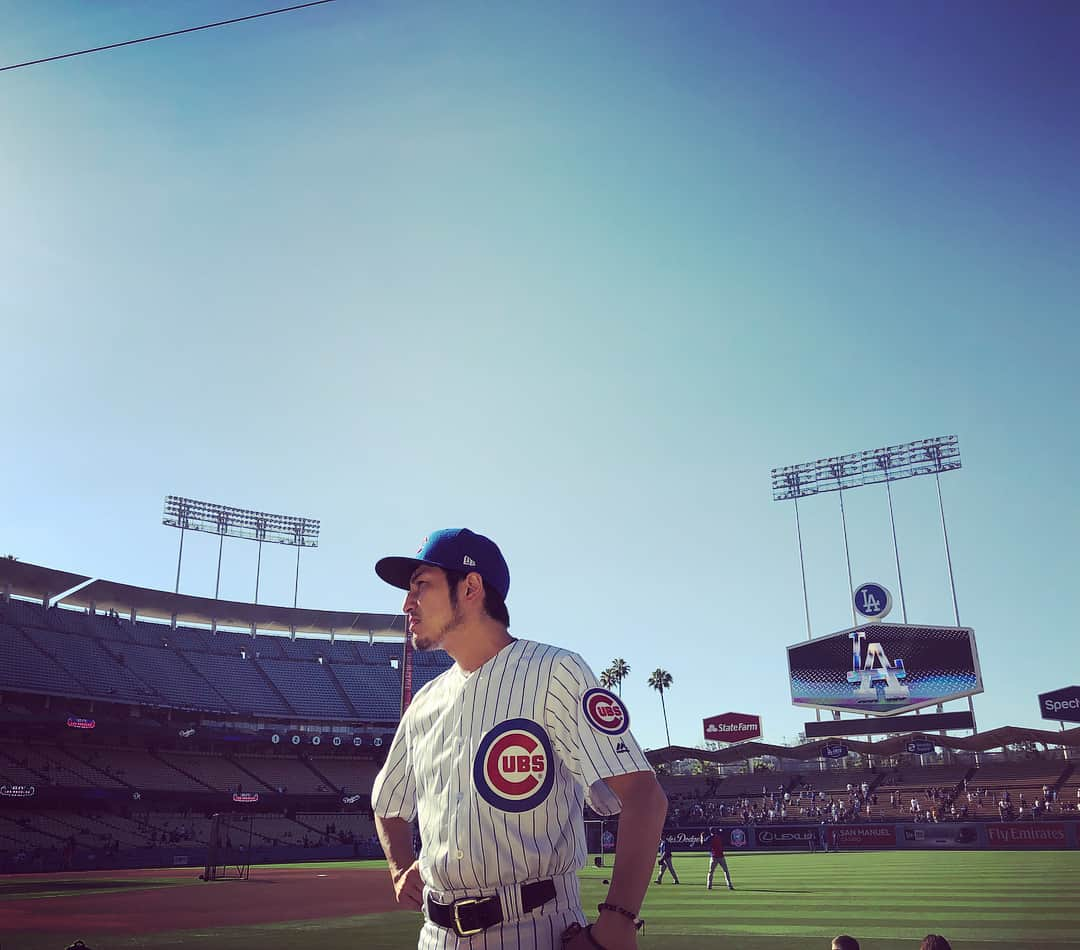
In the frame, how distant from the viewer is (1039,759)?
5088cm

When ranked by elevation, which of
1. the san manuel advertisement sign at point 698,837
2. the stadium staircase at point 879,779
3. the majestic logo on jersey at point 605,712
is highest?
the majestic logo on jersey at point 605,712

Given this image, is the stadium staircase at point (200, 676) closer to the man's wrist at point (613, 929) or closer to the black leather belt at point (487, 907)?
the black leather belt at point (487, 907)

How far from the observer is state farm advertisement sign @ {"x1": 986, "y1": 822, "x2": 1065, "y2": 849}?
3625cm

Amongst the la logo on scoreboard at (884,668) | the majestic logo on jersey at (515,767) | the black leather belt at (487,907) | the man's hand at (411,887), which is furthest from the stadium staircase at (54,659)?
the majestic logo on jersey at (515,767)

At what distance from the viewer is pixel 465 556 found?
3.44 metres

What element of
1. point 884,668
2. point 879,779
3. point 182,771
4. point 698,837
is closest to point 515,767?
Result: point 698,837

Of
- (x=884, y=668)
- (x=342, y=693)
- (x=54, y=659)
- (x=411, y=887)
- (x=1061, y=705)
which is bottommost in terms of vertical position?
(x=411, y=887)

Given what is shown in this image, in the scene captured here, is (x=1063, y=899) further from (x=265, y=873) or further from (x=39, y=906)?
(x=265, y=873)

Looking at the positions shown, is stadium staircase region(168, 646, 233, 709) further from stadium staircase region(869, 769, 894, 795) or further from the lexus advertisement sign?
the lexus advertisement sign

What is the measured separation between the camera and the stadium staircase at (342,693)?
65312 millimetres

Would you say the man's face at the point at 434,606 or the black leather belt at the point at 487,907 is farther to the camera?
the man's face at the point at 434,606

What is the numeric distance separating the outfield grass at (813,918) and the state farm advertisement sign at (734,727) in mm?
33274

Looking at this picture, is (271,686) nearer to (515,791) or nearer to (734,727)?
(734,727)

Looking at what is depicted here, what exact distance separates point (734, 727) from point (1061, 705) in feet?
64.9
